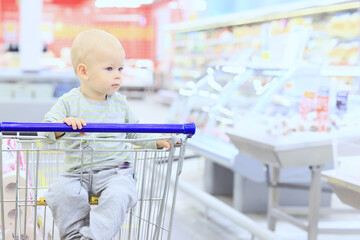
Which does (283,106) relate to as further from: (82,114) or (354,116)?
(82,114)

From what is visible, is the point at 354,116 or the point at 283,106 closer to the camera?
the point at 354,116

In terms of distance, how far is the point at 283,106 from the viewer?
14.8ft

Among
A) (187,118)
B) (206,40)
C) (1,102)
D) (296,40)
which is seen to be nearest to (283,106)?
(296,40)

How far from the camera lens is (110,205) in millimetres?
1872

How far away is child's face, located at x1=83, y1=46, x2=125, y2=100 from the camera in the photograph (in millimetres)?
2025

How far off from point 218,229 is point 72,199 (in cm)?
273

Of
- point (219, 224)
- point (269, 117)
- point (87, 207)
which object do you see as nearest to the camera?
A: point (87, 207)

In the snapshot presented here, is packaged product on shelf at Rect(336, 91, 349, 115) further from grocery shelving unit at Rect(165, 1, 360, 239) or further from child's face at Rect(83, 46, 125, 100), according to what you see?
child's face at Rect(83, 46, 125, 100)

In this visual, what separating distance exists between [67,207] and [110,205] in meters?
0.15

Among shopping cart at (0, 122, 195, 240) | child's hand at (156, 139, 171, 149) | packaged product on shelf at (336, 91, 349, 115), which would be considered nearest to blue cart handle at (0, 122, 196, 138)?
shopping cart at (0, 122, 195, 240)

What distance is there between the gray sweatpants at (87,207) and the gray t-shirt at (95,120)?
8cm

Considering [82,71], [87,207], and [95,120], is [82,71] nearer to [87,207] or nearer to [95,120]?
[95,120]

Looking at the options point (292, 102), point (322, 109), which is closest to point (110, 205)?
point (322, 109)

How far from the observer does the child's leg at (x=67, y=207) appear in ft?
6.19
